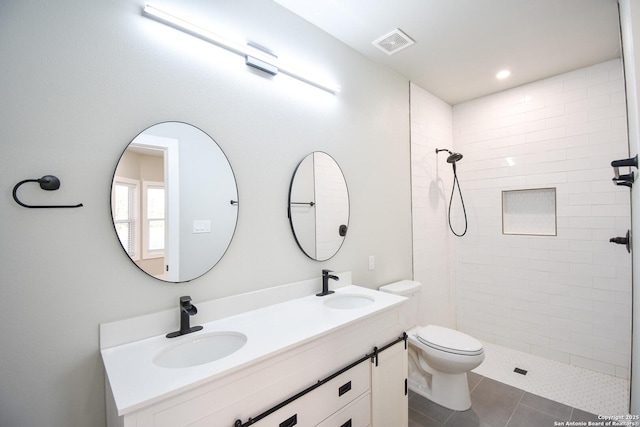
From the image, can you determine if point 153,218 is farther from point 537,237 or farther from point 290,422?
point 537,237

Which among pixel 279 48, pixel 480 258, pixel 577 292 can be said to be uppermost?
pixel 279 48

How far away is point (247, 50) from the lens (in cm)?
148

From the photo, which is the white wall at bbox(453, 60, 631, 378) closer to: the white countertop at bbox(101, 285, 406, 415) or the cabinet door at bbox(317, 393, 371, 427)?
the white countertop at bbox(101, 285, 406, 415)

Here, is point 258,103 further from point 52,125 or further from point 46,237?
point 46,237

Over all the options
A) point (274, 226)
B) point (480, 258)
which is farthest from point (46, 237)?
point (480, 258)

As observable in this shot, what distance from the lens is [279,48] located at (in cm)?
166

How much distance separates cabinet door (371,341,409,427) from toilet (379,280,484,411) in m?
0.23

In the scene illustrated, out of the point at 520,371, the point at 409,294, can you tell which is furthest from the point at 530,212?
the point at 409,294

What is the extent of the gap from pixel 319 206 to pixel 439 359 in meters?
1.38

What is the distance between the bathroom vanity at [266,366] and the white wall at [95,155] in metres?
0.12

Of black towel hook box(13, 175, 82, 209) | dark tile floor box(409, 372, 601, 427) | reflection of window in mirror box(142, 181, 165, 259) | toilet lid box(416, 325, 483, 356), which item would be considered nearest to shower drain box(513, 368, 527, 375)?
dark tile floor box(409, 372, 601, 427)

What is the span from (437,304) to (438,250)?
562mm

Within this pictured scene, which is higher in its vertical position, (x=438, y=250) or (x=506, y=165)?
(x=506, y=165)

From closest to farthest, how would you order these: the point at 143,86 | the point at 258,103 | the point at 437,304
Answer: the point at 143,86 < the point at 258,103 < the point at 437,304
